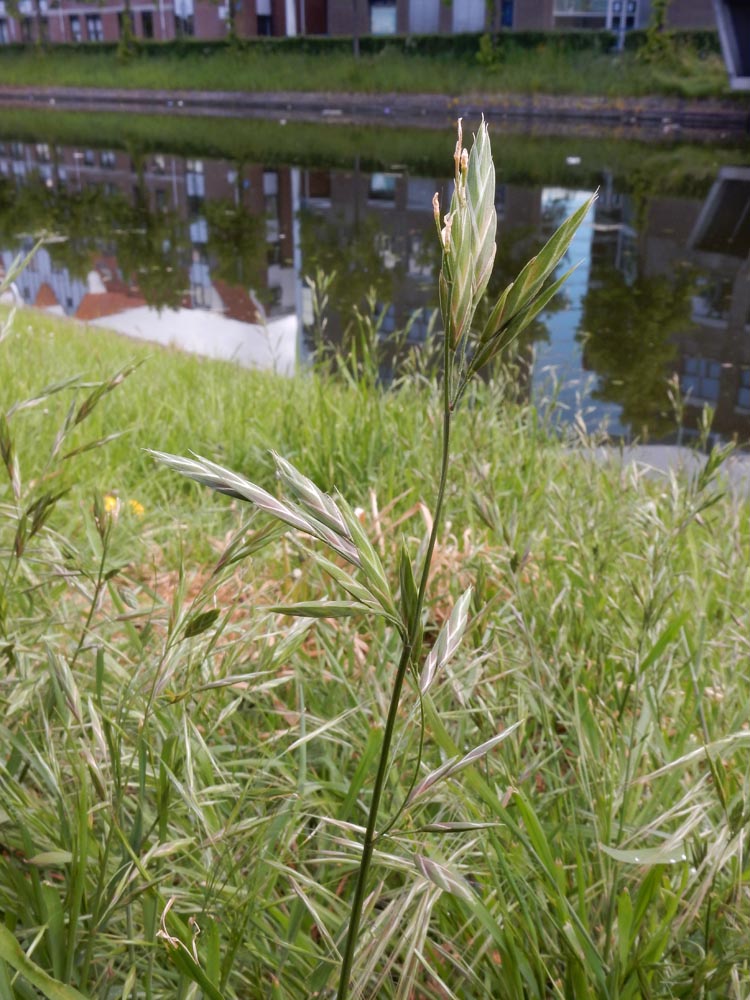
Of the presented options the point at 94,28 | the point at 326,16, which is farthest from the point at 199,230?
the point at 94,28

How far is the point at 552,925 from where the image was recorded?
82cm

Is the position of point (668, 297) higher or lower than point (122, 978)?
lower

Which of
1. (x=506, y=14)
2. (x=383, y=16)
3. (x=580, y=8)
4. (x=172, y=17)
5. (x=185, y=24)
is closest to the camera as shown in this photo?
(x=580, y=8)

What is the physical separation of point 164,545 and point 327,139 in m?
19.9

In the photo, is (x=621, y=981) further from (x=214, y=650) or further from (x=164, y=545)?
(x=164, y=545)

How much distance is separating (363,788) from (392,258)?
28.3ft

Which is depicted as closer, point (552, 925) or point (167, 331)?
point (552, 925)

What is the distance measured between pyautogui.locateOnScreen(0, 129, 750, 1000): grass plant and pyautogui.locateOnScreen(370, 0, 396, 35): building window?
3517cm

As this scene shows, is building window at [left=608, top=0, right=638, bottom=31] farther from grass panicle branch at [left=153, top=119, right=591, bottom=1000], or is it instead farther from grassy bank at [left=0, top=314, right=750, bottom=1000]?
grass panicle branch at [left=153, top=119, right=591, bottom=1000]

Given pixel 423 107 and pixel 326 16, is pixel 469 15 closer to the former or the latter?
pixel 326 16

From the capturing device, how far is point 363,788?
1.04 metres

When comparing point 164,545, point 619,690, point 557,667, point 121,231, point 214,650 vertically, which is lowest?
point 121,231

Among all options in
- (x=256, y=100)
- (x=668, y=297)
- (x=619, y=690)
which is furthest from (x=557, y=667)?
(x=256, y=100)

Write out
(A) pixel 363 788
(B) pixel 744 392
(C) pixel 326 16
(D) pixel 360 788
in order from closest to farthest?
(D) pixel 360 788
(A) pixel 363 788
(B) pixel 744 392
(C) pixel 326 16
